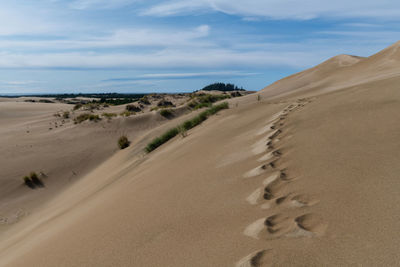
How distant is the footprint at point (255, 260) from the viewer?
1.51m

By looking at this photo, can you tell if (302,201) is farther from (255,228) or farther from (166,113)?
(166,113)

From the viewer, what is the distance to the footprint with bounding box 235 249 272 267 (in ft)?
4.97

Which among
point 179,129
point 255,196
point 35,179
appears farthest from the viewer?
point 179,129

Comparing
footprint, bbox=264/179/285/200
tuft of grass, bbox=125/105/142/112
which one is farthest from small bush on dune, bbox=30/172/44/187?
tuft of grass, bbox=125/105/142/112

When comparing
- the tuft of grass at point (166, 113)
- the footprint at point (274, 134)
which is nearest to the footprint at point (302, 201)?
the footprint at point (274, 134)

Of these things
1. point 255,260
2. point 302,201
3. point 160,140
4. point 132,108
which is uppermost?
point 132,108

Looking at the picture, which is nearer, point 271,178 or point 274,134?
point 271,178

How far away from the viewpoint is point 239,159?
3.63 metres

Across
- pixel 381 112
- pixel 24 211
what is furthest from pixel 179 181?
pixel 24 211

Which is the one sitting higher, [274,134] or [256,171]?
[274,134]

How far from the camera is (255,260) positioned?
60.7 inches

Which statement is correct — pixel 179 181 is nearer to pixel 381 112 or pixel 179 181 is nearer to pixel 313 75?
pixel 381 112

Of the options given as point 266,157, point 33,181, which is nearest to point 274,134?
point 266,157

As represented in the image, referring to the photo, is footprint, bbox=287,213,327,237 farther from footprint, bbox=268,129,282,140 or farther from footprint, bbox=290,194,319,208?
footprint, bbox=268,129,282,140
